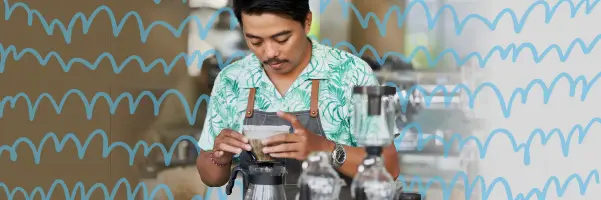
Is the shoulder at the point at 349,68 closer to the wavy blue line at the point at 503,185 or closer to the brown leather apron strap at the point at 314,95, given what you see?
the brown leather apron strap at the point at 314,95

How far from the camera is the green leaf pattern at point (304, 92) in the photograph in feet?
7.72

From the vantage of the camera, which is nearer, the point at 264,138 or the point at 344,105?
the point at 264,138

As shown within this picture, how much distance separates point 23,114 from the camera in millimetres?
3738

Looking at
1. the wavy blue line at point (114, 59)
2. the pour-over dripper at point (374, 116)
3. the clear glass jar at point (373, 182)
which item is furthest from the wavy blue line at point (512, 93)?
the clear glass jar at point (373, 182)

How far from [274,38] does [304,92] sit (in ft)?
0.87

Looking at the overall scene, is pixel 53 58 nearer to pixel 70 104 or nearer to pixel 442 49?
pixel 70 104

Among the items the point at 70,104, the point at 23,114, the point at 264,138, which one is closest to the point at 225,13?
the point at 70,104

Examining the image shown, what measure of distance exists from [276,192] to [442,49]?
1.96 m

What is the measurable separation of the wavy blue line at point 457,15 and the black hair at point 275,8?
1376 millimetres

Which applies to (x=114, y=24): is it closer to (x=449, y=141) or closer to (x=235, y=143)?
(x=449, y=141)

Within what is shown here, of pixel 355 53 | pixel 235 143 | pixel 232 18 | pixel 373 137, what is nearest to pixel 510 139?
pixel 355 53

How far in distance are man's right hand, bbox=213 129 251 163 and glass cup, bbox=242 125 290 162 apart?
0.02m

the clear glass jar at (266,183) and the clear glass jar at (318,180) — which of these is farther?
the clear glass jar at (266,183)

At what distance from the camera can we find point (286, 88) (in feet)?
7.86
